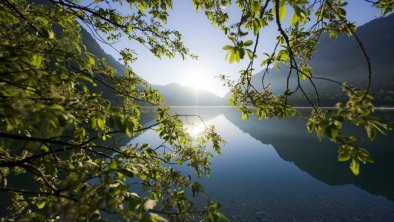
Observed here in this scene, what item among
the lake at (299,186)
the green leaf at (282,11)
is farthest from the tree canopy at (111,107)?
the lake at (299,186)

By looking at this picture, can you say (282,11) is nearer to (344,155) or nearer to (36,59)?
(344,155)

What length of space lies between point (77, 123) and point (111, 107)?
1.57ft

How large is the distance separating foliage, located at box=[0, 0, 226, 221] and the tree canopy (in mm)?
17

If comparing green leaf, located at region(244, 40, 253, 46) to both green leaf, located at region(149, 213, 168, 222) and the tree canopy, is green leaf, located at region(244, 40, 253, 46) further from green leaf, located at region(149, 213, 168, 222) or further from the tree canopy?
green leaf, located at region(149, 213, 168, 222)

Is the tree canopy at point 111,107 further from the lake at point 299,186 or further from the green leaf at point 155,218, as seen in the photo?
the lake at point 299,186

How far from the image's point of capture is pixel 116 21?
6.14m

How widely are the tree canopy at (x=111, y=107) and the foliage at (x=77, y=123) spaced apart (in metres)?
0.02

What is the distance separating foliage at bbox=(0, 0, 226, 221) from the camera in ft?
7.18

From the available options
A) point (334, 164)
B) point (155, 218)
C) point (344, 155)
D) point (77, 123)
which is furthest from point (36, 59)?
point (334, 164)

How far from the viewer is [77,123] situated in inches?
130

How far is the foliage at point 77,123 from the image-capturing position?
86.2 inches

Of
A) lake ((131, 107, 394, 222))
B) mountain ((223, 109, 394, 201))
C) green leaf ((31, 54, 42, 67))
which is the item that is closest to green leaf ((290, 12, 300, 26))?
green leaf ((31, 54, 42, 67))

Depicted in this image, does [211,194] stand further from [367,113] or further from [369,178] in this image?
[367,113]

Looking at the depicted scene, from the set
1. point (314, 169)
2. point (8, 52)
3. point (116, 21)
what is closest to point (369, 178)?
point (314, 169)
